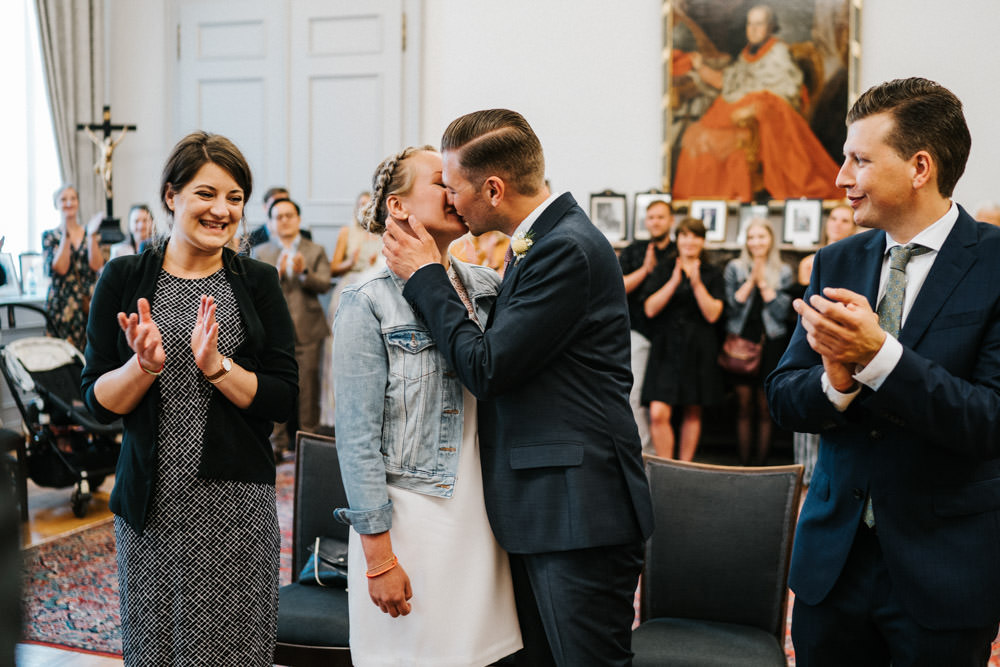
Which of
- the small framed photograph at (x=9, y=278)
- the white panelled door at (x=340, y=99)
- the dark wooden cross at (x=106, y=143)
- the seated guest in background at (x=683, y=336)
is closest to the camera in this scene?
the seated guest in background at (x=683, y=336)

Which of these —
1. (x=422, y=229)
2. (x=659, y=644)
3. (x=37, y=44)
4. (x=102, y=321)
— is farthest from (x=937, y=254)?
(x=37, y=44)

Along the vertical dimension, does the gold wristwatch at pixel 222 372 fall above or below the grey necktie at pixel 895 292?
below

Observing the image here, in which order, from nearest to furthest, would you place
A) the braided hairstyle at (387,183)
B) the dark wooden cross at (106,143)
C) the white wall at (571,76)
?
the braided hairstyle at (387,183) → the white wall at (571,76) → the dark wooden cross at (106,143)

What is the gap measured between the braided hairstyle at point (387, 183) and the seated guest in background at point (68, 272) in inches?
201

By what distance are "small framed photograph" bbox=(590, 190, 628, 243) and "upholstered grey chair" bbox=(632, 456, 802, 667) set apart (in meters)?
4.93

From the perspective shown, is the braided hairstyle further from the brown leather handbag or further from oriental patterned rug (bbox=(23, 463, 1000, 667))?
the brown leather handbag

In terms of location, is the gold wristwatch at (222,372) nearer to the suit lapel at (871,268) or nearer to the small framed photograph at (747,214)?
the suit lapel at (871,268)

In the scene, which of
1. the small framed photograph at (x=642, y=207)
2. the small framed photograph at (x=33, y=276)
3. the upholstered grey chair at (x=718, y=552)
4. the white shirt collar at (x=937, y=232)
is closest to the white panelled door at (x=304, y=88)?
the small framed photograph at (x=33, y=276)

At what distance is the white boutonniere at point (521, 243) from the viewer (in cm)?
188

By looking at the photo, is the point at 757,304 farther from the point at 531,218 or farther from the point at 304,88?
the point at 304,88

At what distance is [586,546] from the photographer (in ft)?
5.83

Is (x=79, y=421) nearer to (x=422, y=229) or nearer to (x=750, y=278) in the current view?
(x=422, y=229)

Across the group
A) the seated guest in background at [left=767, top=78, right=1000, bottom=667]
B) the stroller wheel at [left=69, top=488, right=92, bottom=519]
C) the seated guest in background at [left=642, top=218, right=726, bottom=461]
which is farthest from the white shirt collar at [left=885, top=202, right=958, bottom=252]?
the stroller wheel at [left=69, top=488, right=92, bottom=519]

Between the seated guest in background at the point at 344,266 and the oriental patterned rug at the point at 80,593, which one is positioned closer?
the oriental patterned rug at the point at 80,593
